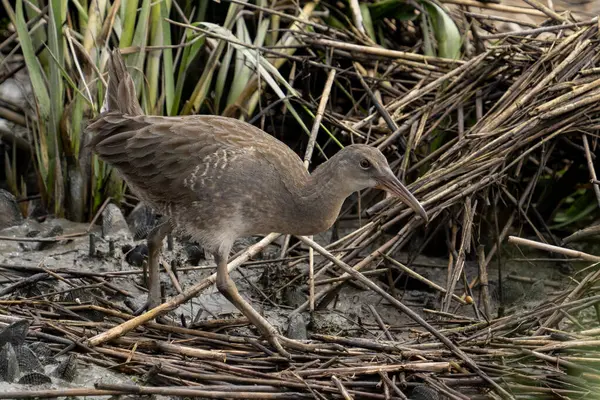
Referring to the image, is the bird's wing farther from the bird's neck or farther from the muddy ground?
the muddy ground

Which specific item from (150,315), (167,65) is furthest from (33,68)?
(150,315)

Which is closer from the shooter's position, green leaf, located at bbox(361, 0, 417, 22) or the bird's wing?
the bird's wing

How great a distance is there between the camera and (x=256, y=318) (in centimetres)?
509

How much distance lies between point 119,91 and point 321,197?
4.17 ft

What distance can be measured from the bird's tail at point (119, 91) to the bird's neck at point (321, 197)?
1.09 metres

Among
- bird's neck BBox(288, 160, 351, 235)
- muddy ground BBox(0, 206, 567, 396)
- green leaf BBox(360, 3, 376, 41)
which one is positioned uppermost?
green leaf BBox(360, 3, 376, 41)

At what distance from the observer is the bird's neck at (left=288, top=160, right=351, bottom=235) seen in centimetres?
518

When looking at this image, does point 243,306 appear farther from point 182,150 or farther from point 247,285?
point 247,285

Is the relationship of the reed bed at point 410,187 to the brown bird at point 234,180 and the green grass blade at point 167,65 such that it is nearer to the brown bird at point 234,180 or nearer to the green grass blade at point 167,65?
the green grass blade at point 167,65

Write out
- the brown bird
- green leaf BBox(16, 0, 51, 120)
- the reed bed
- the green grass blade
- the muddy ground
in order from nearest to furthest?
the reed bed → the brown bird → the muddy ground → green leaf BBox(16, 0, 51, 120) → the green grass blade

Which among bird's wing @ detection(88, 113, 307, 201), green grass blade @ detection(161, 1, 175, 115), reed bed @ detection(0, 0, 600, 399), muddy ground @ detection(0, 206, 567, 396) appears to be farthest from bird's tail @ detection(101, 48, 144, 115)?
muddy ground @ detection(0, 206, 567, 396)

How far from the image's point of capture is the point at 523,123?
6074mm

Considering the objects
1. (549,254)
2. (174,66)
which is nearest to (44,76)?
(174,66)

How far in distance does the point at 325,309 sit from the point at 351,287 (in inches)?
15.2
